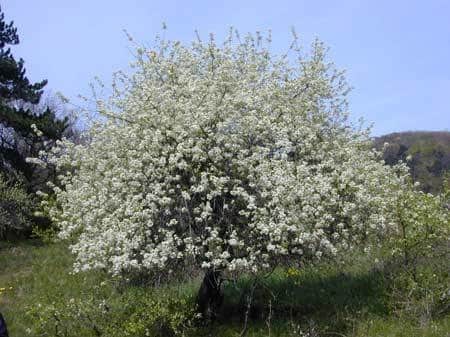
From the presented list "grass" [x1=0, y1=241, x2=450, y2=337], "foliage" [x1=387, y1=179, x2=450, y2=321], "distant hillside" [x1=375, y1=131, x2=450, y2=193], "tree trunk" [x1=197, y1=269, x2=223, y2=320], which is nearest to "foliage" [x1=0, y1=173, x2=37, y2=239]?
"grass" [x1=0, y1=241, x2=450, y2=337]

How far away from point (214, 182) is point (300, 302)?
4.08 metres

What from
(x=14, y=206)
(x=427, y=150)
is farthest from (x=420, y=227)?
(x=427, y=150)

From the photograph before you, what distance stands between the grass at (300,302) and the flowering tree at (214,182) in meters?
1.21

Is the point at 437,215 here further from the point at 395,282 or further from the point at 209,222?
the point at 209,222

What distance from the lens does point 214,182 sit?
8.82 metres

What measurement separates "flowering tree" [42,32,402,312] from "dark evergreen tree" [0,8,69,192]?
13.8 m

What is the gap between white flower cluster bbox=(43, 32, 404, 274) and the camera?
8805 mm

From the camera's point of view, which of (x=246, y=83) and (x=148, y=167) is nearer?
(x=148, y=167)

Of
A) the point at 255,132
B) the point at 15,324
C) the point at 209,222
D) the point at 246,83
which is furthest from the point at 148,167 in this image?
the point at 15,324

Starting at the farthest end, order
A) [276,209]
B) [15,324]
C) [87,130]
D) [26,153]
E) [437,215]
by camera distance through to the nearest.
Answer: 1. [26,153]
2. [15,324]
3. [87,130]
4. [437,215]
5. [276,209]

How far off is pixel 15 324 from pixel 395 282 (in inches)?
319

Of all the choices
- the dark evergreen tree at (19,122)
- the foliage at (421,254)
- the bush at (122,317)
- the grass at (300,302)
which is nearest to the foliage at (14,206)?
the dark evergreen tree at (19,122)

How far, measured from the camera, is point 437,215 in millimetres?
10234

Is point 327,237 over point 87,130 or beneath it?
beneath
